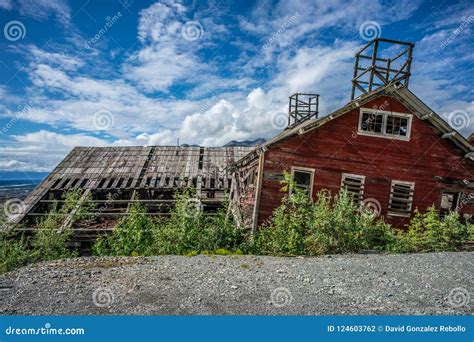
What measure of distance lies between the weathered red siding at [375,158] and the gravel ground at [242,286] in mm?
4785

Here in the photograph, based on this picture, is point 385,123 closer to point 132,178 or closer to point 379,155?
point 379,155

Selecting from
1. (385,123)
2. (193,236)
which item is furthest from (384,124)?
(193,236)

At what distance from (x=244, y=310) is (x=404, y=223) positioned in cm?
1077

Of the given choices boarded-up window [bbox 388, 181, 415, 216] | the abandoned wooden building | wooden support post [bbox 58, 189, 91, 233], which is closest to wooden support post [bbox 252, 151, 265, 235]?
the abandoned wooden building

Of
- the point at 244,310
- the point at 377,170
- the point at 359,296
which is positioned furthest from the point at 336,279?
the point at 377,170

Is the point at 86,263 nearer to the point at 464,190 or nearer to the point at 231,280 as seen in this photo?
the point at 231,280

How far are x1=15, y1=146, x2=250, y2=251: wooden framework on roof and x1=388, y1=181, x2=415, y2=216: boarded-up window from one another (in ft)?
26.2

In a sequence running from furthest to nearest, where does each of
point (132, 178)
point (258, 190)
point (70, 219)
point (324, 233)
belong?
point (132, 178), point (70, 219), point (258, 190), point (324, 233)

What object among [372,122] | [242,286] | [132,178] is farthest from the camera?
[132,178]

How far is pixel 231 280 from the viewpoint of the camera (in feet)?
21.7

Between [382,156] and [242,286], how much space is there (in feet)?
31.8

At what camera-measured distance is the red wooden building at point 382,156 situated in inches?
513

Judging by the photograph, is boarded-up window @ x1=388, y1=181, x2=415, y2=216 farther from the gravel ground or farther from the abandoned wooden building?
the gravel ground

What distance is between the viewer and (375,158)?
13156 mm
